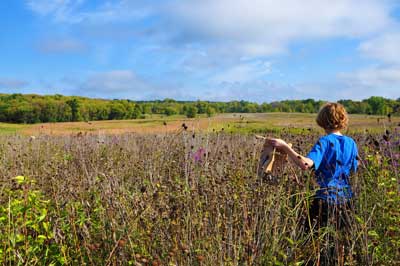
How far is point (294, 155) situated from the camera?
2.93 metres

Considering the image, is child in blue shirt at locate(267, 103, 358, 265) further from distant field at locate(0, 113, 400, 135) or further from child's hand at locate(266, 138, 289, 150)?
distant field at locate(0, 113, 400, 135)

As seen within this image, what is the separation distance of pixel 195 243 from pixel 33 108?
50528 millimetres

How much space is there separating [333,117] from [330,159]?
396 millimetres

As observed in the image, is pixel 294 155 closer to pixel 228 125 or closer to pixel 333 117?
pixel 333 117

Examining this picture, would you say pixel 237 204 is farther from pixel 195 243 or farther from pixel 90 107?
pixel 90 107

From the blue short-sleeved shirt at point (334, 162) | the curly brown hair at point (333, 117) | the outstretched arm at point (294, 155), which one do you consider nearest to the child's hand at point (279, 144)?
the outstretched arm at point (294, 155)

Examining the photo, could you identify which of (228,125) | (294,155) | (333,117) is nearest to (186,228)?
(294,155)

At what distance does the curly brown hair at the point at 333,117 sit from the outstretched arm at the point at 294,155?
0.61 m

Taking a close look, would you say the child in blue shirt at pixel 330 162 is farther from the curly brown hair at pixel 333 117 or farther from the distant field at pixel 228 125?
the distant field at pixel 228 125

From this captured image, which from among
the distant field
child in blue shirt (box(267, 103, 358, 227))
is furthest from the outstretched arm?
the distant field

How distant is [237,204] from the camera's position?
9.22ft

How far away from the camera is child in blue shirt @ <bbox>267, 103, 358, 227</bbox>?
305 centimetres

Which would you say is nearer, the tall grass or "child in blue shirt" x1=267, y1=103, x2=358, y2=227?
the tall grass

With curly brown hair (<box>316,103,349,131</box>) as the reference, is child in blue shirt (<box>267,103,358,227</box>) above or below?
below
